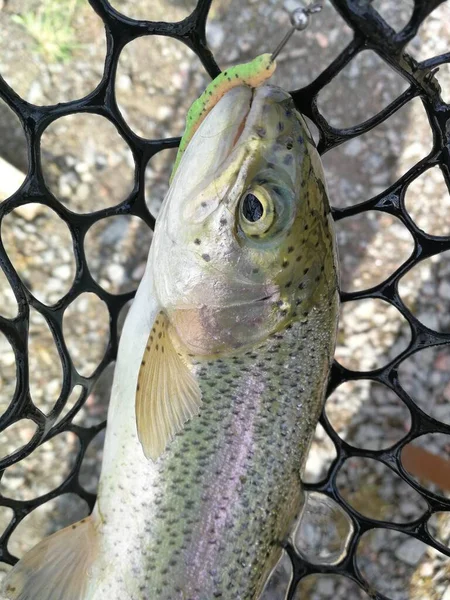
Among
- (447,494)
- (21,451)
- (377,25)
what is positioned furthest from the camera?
(447,494)

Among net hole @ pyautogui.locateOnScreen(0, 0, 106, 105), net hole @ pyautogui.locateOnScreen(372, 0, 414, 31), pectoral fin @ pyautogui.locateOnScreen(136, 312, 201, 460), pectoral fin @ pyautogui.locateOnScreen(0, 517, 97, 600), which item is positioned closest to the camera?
pectoral fin @ pyautogui.locateOnScreen(136, 312, 201, 460)

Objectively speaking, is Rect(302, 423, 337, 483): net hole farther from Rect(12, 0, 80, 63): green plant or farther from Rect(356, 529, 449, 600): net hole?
Rect(12, 0, 80, 63): green plant

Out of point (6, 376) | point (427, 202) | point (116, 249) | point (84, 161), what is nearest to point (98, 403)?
point (6, 376)

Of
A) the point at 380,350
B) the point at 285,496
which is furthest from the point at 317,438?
the point at 285,496

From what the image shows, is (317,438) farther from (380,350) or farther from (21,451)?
(21,451)

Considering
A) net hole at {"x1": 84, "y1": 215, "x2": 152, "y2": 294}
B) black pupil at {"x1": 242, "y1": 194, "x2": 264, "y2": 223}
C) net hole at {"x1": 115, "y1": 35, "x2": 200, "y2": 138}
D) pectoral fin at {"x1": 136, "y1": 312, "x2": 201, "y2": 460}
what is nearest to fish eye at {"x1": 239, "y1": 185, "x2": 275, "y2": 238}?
black pupil at {"x1": 242, "y1": 194, "x2": 264, "y2": 223}

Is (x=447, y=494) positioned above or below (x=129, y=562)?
above

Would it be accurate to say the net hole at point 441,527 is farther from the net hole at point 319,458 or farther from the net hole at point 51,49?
the net hole at point 51,49
